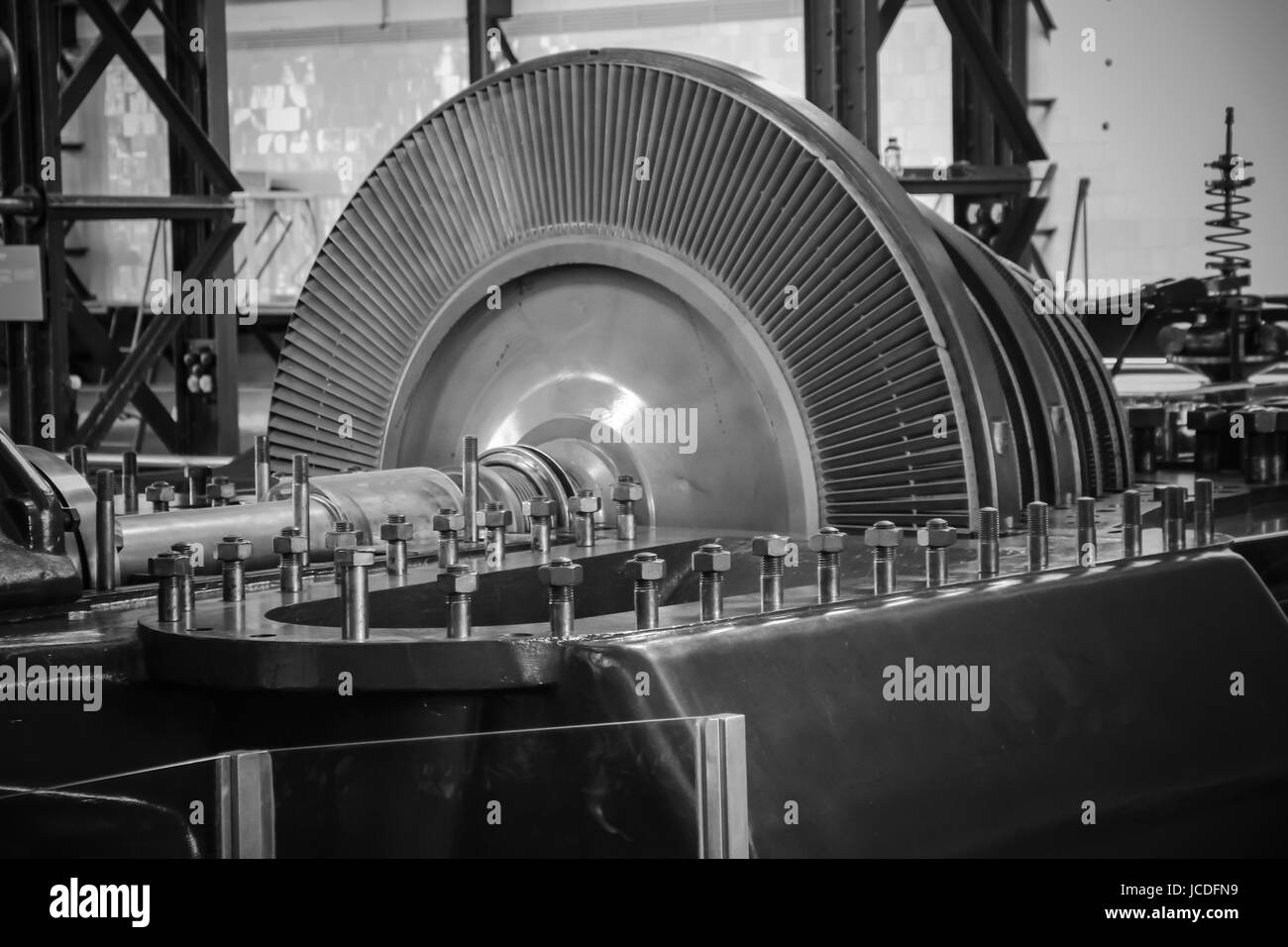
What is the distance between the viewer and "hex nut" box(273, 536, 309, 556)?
2814mm

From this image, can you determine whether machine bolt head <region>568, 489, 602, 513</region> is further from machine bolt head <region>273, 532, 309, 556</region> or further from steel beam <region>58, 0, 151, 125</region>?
steel beam <region>58, 0, 151, 125</region>

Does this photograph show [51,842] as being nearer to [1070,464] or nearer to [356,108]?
[1070,464]

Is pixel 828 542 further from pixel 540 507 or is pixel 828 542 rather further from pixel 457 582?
pixel 540 507

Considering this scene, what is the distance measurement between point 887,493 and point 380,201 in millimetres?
1632

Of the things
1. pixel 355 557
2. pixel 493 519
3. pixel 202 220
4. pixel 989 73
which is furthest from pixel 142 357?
pixel 355 557

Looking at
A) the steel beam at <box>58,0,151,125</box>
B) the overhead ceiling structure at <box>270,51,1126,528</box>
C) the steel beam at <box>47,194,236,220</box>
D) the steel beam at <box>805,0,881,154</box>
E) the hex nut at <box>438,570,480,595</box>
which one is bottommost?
the hex nut at <box>438,570,480,595</box>

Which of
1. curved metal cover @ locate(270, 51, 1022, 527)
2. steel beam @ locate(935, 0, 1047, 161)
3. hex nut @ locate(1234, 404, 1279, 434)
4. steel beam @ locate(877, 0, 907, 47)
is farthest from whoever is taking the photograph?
steel beam @ locate(877, 0, 907, 47)

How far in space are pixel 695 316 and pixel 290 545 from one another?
3.84 ft

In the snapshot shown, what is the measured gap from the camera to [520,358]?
397 cm

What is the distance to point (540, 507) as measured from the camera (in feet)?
10.6

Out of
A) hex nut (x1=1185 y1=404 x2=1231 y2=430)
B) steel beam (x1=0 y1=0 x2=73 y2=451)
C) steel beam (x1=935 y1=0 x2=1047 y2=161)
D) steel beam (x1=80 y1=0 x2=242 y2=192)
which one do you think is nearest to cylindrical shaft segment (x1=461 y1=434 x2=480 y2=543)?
hex nut (x1=1185 y1=404 x2=1231 y2=430)

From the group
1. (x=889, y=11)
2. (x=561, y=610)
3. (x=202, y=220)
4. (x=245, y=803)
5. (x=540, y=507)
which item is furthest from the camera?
(x=202, y=220)

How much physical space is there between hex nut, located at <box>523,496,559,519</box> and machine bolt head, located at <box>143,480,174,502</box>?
78 cm
